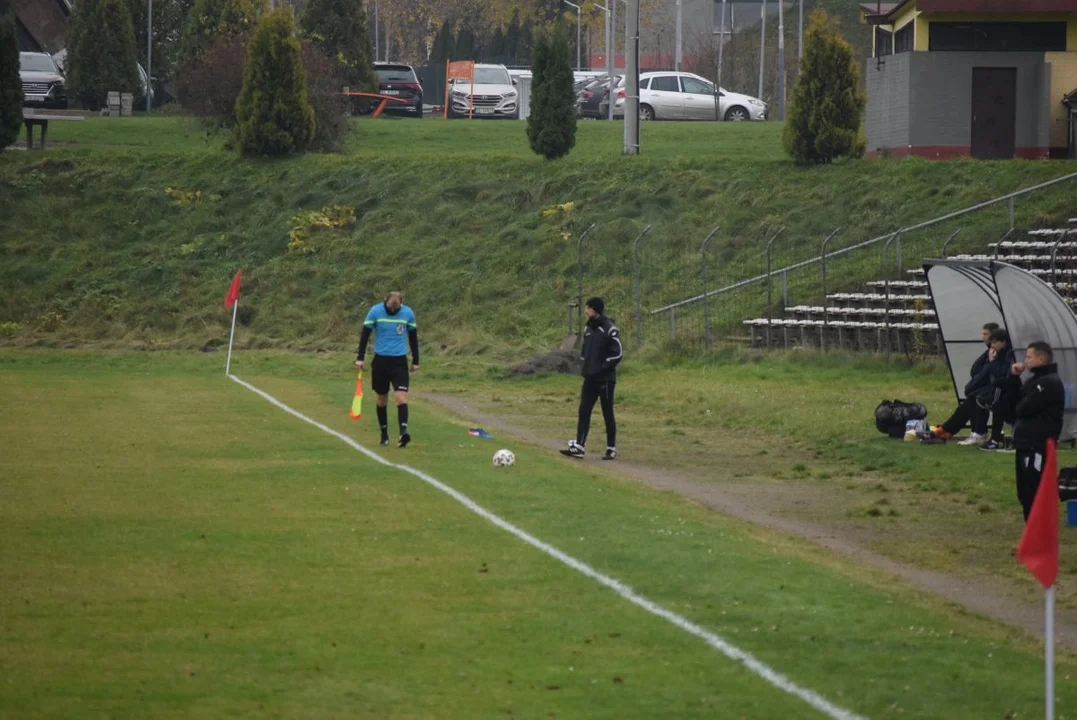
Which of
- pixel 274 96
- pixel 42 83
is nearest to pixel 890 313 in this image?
pixel 274 96

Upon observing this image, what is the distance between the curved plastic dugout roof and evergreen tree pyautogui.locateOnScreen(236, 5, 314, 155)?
24747 millimetres

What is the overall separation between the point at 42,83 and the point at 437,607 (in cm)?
4905

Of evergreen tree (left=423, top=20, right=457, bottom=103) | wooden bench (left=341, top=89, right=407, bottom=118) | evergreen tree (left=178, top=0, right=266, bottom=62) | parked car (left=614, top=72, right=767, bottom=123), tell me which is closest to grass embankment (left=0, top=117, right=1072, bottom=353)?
parked car (left=614, top=72, right=767, bottom=123)

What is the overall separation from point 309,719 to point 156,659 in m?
1.48

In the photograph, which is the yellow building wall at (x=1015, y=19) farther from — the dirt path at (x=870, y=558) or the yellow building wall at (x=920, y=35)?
the dirt path at (x=870, y=558)

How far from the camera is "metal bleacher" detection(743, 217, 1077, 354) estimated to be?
1144 inches

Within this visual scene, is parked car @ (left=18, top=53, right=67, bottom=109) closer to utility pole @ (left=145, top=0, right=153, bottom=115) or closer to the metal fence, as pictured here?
utility pole @ (left=145, top=0, right=153, bottom=115)

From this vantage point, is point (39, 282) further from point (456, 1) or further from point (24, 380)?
point (456, 1)

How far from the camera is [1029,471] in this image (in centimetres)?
1385

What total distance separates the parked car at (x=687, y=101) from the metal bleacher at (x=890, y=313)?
24.0 metres

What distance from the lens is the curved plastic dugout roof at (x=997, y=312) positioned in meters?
20.2

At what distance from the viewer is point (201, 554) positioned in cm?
1216

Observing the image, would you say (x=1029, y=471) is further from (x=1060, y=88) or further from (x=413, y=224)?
(x=413, y=224)

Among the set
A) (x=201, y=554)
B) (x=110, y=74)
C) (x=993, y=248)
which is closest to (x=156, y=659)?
(x=201, y=554)
